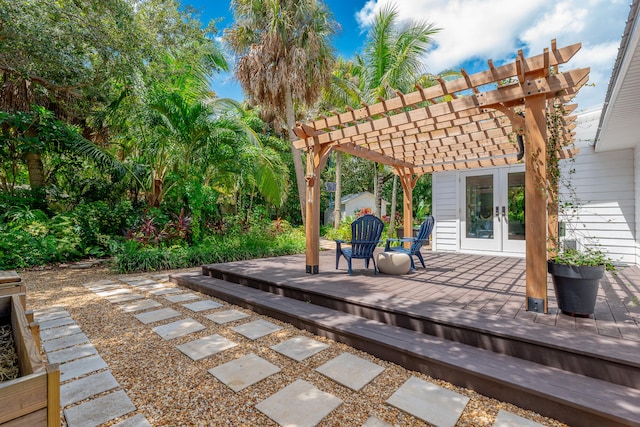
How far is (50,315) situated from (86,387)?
210 cm

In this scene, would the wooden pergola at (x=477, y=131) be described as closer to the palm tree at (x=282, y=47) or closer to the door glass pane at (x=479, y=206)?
the door glass pane at (x=479, y=206)

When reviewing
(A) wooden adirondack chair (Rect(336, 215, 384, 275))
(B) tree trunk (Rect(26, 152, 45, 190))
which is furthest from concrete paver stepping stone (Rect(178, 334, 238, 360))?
(B) tree trunk (Rect(26, 152, 45, 190))

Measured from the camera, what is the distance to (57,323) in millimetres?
3242

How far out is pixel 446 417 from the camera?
5.64 ft

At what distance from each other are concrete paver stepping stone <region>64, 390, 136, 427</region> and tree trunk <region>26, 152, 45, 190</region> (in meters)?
8.06

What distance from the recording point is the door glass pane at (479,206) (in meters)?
6.79

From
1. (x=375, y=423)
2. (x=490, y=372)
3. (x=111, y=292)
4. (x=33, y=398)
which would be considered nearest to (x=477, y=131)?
(x=490, y=372)

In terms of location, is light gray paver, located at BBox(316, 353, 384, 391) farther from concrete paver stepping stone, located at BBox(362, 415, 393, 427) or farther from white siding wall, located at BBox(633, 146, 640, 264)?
white siding wall, located at BBox(633, 146, 640, 264)

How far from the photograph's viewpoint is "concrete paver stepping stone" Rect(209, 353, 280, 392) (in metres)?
2.10

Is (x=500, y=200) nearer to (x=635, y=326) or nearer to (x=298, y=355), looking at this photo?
(x=635, y=326)

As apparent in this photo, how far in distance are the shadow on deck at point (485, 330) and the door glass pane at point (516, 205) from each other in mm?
2005

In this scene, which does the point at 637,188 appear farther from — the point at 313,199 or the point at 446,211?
the point at 313,199

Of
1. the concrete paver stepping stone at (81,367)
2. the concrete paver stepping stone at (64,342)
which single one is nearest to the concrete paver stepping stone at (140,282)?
the concrete paver stepping stone at (64,342)

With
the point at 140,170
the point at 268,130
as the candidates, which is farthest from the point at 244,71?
the point at 268,130
